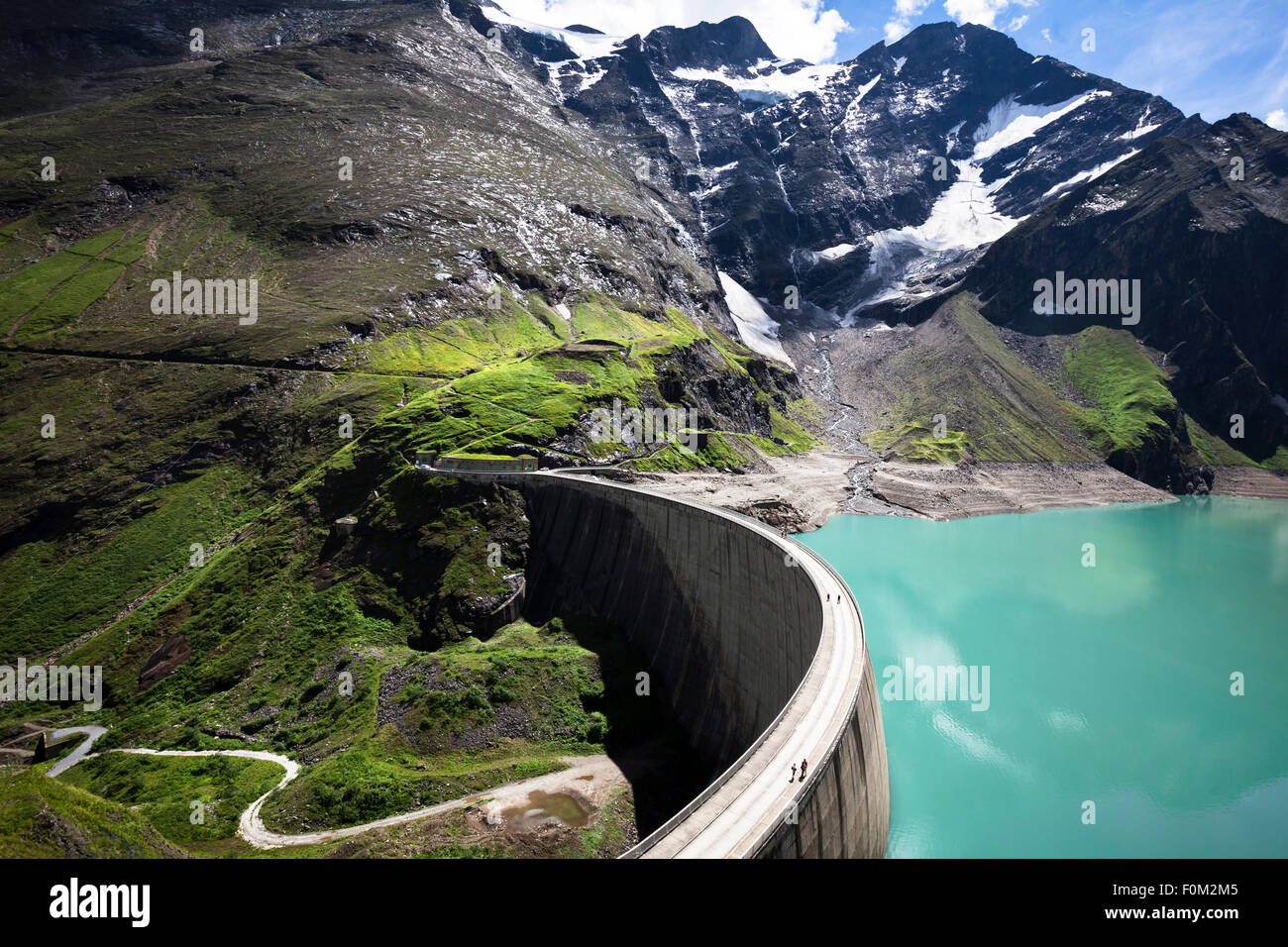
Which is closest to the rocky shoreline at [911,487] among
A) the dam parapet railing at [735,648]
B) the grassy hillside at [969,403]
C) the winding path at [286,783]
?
the grassy hillside at [969,403]

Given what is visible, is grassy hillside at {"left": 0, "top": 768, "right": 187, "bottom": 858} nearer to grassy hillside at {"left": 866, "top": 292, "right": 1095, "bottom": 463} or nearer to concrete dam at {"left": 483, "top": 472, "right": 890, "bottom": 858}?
concrete dam at {"left": 483, "top": 472, "right": 890, "bottom": 858}

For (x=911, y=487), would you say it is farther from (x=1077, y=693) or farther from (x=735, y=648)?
(x=735, y=648)

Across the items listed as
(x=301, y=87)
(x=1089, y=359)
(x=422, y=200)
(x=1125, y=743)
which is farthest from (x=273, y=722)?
(x=1089, y=359)

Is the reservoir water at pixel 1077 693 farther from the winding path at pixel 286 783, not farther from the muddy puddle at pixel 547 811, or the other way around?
the winding path at pixel 286 783

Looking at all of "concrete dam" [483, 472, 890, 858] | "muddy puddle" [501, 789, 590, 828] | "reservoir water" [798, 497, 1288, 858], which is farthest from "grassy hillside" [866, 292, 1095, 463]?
"muddy puddle" [501, 789, 590, 828]

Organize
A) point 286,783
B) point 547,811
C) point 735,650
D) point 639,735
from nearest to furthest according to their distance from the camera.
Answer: point 547,811
point 286,783
point 735,650
point 639,735

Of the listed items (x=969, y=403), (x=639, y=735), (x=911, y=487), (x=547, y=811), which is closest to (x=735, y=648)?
(x=639, y=735)
